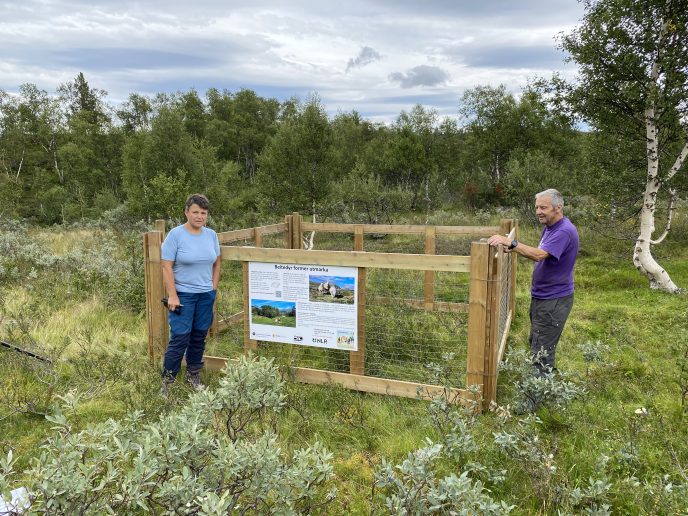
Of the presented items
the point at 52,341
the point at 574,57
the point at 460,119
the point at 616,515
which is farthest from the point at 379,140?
the point at 616,515

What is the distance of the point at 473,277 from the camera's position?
4445 mm

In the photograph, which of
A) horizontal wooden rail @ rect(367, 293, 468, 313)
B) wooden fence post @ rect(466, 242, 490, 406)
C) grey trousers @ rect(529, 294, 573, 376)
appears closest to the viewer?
wooden fence post @ rect(466, 242, 490, 406)

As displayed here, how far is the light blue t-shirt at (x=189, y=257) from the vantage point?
15.8 ft

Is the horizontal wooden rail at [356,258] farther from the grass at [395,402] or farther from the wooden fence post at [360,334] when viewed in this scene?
the grass at [395,402]

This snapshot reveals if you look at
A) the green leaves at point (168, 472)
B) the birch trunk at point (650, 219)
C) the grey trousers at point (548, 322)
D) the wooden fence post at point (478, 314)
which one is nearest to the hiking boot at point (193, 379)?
the green leaves at point (168, 472)

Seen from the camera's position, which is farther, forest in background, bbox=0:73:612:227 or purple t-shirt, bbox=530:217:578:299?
forest in background, bbox=0:73:612:227

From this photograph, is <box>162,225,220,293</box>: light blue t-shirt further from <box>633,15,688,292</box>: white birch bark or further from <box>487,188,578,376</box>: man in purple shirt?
<box>633,15,688,292</box>: white birch bark

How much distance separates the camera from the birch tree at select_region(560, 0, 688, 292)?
10219 millimetres

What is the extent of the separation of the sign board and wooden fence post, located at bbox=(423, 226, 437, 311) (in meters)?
3.27

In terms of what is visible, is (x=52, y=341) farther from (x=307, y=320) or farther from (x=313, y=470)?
(x=313, y=470)

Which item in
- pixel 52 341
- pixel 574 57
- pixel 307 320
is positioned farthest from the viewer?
pixel 574 57

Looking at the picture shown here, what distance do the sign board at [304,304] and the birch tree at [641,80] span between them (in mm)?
9144

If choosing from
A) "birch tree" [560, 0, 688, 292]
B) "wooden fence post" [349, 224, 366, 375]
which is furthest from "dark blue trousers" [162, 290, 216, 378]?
"birch tree" [560, 0, 688, 292]

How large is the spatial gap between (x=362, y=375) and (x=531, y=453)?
2.09m
